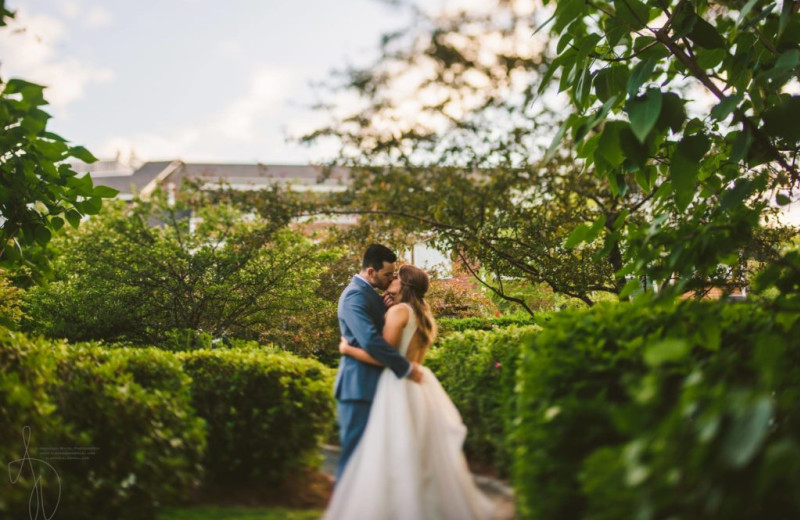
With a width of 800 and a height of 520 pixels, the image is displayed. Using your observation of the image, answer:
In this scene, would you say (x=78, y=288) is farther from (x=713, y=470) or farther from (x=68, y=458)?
(x=713, y=470)

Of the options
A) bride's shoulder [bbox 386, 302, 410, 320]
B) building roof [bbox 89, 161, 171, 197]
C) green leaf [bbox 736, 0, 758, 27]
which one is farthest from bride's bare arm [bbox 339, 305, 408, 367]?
building roof [bbox 89, 161, 171, 197]

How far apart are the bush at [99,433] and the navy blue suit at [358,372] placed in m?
0.92

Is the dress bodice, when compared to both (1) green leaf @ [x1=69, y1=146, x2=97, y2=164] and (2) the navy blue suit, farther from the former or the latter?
(1) green leaf @ [x1=69, y1=146, x2=97, y2=164]

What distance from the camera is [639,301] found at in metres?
2.75

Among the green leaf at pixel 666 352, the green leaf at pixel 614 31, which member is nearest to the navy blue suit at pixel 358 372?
the green leaf at pixel 614 31

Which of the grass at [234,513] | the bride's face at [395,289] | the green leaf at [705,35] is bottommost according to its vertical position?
the grass at [234,513]

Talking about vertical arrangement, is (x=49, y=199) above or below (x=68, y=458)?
above

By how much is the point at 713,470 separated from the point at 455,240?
7703 millimetres

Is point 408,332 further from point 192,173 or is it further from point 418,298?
point 192,173

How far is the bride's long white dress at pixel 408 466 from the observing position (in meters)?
3.33

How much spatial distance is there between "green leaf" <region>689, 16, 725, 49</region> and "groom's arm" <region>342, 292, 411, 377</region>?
83.2 inches

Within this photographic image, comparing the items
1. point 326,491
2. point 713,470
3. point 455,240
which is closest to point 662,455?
point 713,470

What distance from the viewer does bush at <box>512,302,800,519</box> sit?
1.86 metres

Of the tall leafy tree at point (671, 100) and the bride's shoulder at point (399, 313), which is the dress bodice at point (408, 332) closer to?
the bride's shoulder at point (399, 313)
